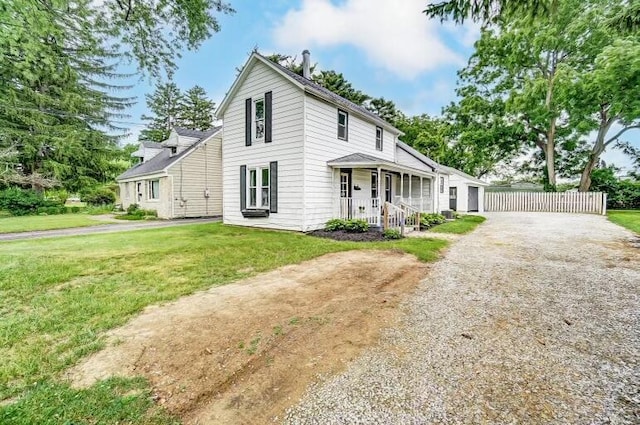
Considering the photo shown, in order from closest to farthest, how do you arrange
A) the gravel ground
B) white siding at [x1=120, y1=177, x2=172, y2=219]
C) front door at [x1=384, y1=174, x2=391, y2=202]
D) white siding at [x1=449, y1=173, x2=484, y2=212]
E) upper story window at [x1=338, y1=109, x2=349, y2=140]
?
the gravel ground, upper story window at [x1=338, y1=109, x2=349, y2=140], front door at [x1=384, y1=174, x2=391, y2=202], white siding at [x1=120, y1=177, x2=172, y2=219], white siding at [x1=449, y1=173, x2=484, y2=212]

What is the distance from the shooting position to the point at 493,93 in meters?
25.5

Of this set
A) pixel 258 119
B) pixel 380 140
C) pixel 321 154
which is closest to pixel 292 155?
pixel 321 154

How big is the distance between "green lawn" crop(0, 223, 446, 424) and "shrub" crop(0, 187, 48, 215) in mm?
14283

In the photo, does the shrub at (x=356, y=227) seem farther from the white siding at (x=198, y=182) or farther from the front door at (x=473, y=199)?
the front door at (x=473, y=199)

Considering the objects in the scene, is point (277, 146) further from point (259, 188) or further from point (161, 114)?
point (161, 114)

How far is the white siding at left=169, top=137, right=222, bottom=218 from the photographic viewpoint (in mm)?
17641

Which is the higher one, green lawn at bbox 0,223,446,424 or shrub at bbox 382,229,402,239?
shrub at bbox 382,229,402,239

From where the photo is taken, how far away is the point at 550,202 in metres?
22.4

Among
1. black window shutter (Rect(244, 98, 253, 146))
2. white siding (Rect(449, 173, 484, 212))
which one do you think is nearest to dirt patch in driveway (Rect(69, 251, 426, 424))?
black window shutter (Rect(244, 98, 253, 146))

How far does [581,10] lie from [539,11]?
2471cm

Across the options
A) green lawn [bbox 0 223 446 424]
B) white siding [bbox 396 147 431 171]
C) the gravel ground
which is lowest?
the gravel ground

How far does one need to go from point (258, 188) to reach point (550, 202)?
73.7 feet

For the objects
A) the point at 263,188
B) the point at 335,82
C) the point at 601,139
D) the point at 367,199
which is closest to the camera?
the point at 263,188

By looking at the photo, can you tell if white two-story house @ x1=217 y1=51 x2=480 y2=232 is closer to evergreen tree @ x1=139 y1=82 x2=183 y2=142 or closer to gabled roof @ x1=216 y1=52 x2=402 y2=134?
gabled roof @ x1=216 y1=52 x2=402 y2=134
